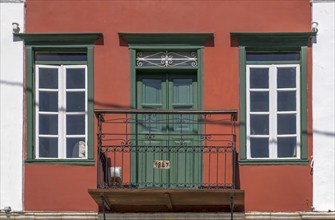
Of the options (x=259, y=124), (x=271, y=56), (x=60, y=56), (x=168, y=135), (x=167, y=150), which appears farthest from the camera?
(x=60, y=56)

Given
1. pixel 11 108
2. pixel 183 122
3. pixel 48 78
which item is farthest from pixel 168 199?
pixel 11 108

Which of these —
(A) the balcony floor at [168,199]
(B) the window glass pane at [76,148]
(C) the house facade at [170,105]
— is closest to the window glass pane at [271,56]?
(C) the house facade at [170,105]

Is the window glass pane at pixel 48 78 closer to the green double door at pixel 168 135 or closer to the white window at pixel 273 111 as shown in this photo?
the green double door at pixel 168 135

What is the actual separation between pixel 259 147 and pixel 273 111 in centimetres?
69

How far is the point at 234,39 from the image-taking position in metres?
19.6

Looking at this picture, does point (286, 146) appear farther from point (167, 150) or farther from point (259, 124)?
point (167, 150)

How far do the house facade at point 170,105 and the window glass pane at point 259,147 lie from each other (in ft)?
0.06

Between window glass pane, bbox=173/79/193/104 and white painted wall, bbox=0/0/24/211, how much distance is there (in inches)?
109

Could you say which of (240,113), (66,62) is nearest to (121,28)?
(66,62)

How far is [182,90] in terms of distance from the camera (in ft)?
64.8

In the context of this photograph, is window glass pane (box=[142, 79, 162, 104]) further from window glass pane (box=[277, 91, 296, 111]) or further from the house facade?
window glass pane (box=[277, 91, 296, 111])

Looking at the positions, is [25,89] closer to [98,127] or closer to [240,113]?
[98,127]

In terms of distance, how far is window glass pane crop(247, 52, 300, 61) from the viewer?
64.6 feet

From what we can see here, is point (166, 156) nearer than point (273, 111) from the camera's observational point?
Yes
